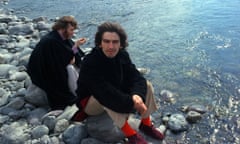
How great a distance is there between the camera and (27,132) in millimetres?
5754

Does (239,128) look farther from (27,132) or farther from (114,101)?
(27,132)

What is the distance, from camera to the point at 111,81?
17.2 feet

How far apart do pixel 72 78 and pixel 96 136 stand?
152cm

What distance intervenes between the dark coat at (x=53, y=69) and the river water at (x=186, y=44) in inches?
80.7

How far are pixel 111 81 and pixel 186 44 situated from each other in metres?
5.56

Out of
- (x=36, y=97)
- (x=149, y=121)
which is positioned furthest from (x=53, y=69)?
(x=149, y=121)

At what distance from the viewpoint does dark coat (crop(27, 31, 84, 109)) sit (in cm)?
644

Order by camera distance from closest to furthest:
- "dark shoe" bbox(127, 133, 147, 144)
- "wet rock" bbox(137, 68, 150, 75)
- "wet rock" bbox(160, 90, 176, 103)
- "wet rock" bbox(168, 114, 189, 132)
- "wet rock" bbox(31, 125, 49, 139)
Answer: "dark shoe" bbox(127, 133, 147, 144) < "wet rock" bbox(31, 125, 49, 139) < "wet rock" bbox(168, 114, 189, 132) < "wet rock" bbox(160, 90, 176, 103) < "wet rock" bbox(137, 68, 150, 75)

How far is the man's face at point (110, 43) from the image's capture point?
5.04 m

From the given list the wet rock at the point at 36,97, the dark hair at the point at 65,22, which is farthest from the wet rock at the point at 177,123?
the dark hair at the point at 65,22

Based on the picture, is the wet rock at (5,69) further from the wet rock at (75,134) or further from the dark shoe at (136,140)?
the dark shoe at (136,140)

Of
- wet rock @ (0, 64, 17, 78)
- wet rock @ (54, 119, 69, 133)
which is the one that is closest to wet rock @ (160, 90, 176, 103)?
wet rock @ (54, 119, 69, 133)

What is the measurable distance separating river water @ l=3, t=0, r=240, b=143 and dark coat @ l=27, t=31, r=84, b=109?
2.05 metres

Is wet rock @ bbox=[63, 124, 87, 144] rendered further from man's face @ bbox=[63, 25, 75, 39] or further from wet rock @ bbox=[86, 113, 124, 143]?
man's face @ bbox=[63, 25, 75, 39]
